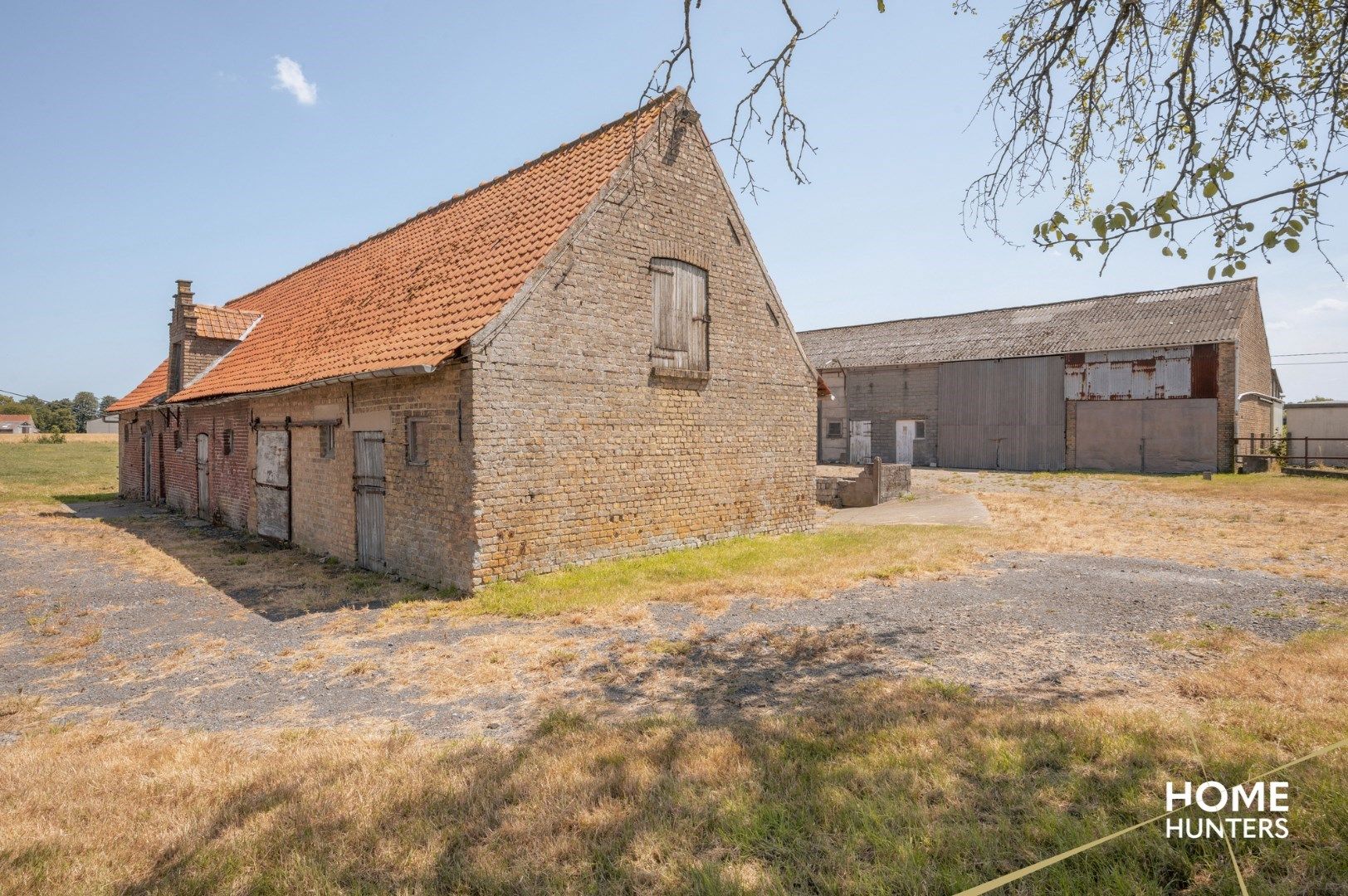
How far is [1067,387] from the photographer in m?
29.2

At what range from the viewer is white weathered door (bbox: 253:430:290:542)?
42.2 ft

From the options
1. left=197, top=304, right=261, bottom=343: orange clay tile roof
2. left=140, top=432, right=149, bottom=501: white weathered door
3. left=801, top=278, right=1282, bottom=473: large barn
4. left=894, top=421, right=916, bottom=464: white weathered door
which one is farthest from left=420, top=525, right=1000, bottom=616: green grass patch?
left=894, top=421, right=916, bottom=464: white weathered door

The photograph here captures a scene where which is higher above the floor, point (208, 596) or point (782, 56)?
point (782, 56)

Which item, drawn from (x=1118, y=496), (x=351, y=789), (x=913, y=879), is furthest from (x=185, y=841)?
(x=1118, y=496)

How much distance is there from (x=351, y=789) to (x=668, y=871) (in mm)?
1872

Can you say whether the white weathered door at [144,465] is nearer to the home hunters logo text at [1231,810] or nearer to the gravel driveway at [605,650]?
the gravel driveway at [605,650]

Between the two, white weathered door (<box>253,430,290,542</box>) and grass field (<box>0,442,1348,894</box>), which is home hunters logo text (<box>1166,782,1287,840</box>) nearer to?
grass field (<box>0,442,1348,894</box>)

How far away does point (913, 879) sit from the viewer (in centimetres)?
281

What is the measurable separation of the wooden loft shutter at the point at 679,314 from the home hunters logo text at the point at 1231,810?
28.5 ft

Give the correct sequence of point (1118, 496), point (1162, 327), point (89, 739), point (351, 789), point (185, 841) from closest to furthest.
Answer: point (185, 841) < point (351, 789) < point (89, 739) < point (1118, 496) < point (1162, 327)

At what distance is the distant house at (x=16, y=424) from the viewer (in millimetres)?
104625

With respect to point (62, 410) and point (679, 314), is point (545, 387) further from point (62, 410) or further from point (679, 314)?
point (62, 410)

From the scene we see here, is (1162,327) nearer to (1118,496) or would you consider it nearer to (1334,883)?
(1118,496)

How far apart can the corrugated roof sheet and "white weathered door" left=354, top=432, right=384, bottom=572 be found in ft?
93.8
